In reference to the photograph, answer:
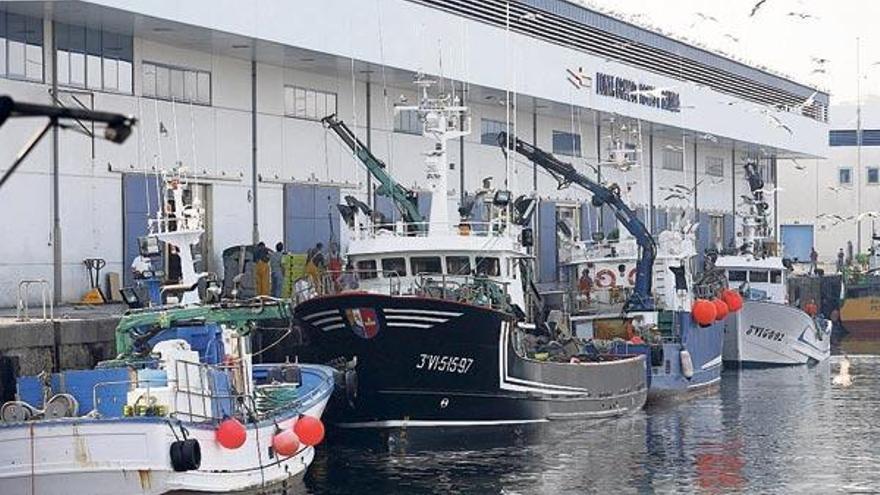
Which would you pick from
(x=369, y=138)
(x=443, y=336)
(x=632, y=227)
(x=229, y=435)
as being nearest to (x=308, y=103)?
(x=369, y=138)

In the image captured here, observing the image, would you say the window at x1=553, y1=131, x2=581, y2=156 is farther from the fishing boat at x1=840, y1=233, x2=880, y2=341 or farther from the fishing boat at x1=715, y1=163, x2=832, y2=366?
the fishing boat at x1=840, y1=233, x2=880, y2=341

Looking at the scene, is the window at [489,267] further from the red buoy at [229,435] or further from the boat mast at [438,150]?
the red buoy at [229,435]

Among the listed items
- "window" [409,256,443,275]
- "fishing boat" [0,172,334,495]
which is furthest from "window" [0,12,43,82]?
"window" [409,256,443,275]

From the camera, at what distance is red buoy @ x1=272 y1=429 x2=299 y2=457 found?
59.8 feet

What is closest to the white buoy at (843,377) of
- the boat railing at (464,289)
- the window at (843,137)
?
the boat railing at (464,289)

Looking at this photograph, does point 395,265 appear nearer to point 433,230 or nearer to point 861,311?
point 433,230

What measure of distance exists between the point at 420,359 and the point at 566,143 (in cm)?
2044

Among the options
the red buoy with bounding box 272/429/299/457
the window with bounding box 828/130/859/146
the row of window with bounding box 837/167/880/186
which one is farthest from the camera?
the window with bounding box 828/130/859/146

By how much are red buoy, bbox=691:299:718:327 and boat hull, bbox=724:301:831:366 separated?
24.5 ft

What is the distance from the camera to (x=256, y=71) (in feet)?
97.3

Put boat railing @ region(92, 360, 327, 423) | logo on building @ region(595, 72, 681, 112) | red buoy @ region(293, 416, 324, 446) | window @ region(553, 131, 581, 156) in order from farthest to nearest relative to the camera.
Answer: window @ region(553, 131, 581, 156) < logo on building @ region(595, 72, 681, 112) < red buoy @ region(293, 416, 324, 446) < boat railing @ region(92, 360, 327, 423)

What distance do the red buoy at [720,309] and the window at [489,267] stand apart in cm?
857

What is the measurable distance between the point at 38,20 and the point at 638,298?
41.7 feet

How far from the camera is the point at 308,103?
31.3 meters
